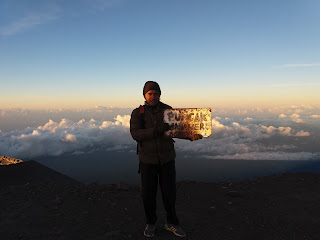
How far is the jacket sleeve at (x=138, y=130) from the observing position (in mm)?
4262

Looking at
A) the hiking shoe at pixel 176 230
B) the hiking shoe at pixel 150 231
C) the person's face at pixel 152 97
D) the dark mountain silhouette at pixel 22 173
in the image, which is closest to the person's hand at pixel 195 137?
the person's face at pixel 152 97

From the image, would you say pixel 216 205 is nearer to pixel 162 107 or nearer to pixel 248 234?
pixel 248 234

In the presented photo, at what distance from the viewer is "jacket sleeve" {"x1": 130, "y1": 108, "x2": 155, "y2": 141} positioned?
426 centimetres

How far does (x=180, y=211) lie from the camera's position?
674 centimetres

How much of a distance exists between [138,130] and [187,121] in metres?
0.94

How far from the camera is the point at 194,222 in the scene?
596 centimetres

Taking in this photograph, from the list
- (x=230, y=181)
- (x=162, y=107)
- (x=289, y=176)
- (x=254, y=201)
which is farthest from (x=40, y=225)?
(x=289, y=176)

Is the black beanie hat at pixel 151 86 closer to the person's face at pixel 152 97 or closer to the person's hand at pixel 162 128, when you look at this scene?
the person's face at pixel 152 97

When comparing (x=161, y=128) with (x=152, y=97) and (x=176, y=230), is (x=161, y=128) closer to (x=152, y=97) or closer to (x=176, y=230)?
(x=152, y=97)

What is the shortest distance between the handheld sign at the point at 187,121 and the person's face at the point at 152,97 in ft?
1.02

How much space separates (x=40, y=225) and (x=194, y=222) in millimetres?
3779

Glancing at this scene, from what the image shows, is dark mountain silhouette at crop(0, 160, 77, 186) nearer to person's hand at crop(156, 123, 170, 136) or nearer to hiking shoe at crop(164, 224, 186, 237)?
hiking shoe at crop(164, 224, 186, 237)

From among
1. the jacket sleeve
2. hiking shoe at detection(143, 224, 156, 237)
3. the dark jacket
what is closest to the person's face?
the dark jacket

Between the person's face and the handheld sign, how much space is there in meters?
0.31
